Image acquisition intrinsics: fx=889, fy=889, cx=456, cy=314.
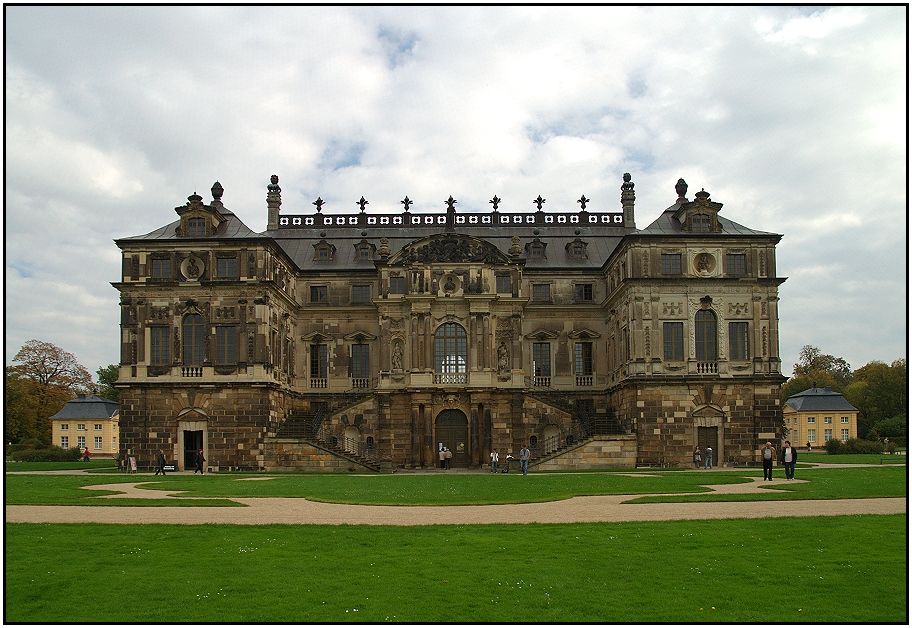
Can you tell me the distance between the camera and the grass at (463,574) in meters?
12.2

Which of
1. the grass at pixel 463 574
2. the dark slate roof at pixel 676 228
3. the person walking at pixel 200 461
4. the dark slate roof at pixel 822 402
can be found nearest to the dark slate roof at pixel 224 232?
the person walking at pixel 200 461

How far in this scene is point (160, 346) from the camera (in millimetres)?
52156

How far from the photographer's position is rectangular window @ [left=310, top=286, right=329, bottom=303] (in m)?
60.5

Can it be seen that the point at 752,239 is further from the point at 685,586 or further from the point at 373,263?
the point at 685,586

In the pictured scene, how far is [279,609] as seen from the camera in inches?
488

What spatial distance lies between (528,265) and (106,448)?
6331 centimetres

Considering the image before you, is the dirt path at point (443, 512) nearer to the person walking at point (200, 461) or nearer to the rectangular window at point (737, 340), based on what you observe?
the person walking at point (200, 461)

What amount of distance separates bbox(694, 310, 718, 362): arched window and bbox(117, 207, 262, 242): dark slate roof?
26.5m

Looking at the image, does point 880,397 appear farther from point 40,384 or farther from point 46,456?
point 40,384

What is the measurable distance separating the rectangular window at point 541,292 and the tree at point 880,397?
48.0 meters

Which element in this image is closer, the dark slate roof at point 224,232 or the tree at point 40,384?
the dark slate roof at point 224,232

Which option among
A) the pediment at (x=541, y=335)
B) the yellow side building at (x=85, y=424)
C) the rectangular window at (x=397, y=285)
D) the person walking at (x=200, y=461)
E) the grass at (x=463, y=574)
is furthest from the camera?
the yellow side building at (x=85, y=424)

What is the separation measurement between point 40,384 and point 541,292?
65.1 metres

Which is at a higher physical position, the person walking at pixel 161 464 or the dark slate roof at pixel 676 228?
the dark slate roof at pixel 676 228
